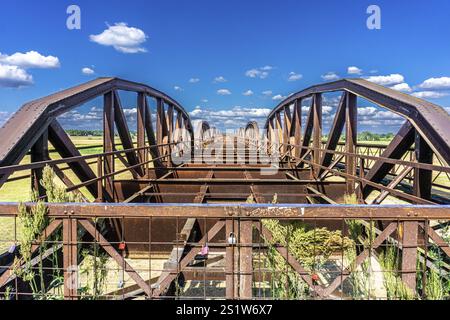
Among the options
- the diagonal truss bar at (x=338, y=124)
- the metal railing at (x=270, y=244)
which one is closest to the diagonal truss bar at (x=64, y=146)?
the metal railing at (x=270, y=244)

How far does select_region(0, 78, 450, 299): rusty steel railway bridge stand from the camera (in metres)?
2.98

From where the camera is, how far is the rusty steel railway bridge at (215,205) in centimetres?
298

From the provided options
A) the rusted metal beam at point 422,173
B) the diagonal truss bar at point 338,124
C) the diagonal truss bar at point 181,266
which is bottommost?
the diagonal truss bar at point 181,266

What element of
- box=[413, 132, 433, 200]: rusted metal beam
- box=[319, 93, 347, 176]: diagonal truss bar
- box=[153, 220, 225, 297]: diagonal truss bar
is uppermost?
box=[319, 93, 347, 176]: diagonal truss bar

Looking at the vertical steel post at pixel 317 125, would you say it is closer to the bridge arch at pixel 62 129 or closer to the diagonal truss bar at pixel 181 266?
the bridge arch at pixel 62 129

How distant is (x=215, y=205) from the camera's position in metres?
2.96

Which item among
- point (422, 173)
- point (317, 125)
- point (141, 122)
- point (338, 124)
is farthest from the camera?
point (141, 122)

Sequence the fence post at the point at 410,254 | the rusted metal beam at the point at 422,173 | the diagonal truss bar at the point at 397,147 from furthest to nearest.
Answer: the diagonal truss bar at the point at 397,147, the rusted metal beam at the point at 422,173, the fence post at the point at 410,254

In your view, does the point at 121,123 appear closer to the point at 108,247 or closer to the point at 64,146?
the point at 64,146

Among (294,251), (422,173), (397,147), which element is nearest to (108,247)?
(294,251)

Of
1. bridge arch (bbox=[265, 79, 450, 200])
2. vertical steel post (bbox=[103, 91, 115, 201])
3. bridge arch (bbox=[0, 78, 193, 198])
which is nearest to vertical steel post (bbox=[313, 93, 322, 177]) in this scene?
bridge arch (bbox=[265, 79, 450, 200])

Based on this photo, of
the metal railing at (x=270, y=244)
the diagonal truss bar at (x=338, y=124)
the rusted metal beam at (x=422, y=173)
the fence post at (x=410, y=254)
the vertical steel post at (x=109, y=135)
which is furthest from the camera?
the diagonal truss bar at (x=338, y=124)

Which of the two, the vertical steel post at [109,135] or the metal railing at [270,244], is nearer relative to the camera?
the metal railing at [270,244]

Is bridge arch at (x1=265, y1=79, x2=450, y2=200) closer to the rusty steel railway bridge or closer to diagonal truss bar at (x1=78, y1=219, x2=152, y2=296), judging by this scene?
the rusty steel railway bridge
